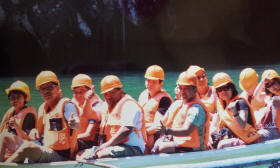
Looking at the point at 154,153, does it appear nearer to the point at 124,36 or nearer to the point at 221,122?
the point at 221,122

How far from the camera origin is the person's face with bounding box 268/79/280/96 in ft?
10.5

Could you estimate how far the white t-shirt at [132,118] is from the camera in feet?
9.15

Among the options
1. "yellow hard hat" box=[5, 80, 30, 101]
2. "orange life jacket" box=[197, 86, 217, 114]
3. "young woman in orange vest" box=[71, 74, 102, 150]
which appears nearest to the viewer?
"yellow hard hat" box=[5, 80, 30, 101]

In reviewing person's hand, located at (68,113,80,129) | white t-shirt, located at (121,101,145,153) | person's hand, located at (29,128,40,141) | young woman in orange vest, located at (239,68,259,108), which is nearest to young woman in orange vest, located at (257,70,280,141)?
young woman in orange vest, located at (239,68,259,108)

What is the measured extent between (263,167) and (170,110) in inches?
31.9

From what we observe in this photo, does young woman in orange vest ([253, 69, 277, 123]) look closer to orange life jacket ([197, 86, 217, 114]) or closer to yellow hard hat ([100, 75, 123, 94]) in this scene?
orange life jacket ([197, 86, 217, 114])

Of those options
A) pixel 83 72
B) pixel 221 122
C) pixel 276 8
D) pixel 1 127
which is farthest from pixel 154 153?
pixel 276 8

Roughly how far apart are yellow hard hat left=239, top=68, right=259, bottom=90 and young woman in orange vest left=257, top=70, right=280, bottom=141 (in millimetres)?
114

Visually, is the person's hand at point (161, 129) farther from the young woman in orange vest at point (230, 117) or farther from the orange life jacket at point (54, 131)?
the orange life jacket at point (54, 131)

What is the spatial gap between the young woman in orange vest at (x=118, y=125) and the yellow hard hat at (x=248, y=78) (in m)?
0.89

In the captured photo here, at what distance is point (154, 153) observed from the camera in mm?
2922

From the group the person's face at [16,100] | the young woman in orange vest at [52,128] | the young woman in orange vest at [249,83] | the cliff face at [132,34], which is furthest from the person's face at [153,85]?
the person's face at [16,100]

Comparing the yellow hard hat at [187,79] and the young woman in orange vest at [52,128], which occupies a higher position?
the yellow hard hat at [187,79]

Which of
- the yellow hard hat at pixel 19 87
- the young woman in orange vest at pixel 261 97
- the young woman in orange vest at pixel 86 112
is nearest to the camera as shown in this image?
the yellow hard hat at pixel 19 87
